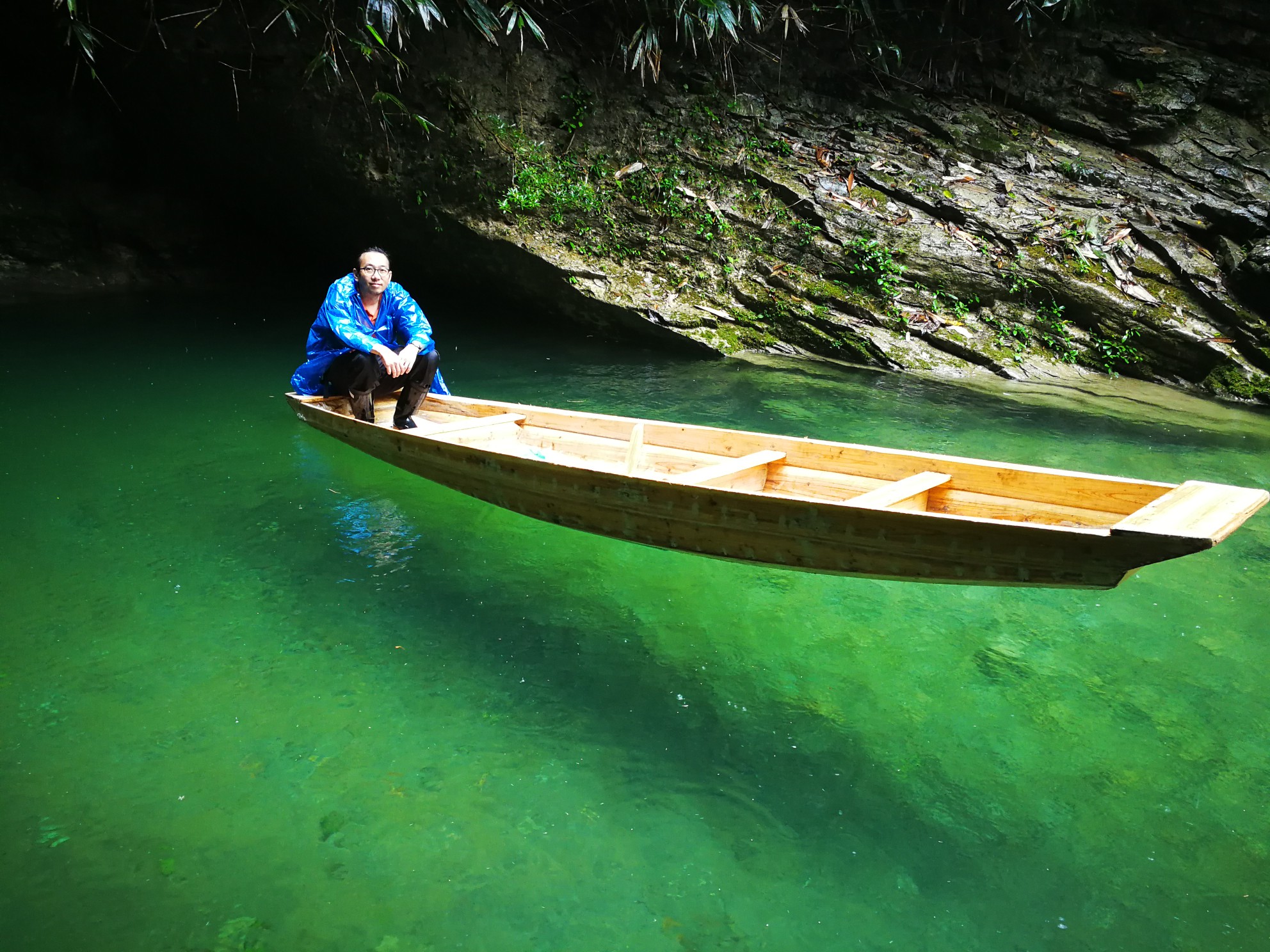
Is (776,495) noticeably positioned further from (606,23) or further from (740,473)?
(606,23)

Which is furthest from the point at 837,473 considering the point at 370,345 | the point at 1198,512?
the point at 370,345

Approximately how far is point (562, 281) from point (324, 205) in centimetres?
305

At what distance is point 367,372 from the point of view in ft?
13.4

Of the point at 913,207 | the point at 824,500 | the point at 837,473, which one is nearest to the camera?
the point at 824,500

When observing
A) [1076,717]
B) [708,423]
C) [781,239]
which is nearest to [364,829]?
[1076,717]

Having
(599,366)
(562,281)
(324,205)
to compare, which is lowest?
(599,366)

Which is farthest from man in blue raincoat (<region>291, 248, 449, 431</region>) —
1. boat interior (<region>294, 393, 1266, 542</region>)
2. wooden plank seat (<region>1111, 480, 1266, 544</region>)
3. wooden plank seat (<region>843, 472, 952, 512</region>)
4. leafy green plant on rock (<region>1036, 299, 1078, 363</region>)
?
leafy green plant on rock (<region>1036, 299, 1078, 363</region>)

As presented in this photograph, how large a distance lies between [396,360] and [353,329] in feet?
0.96

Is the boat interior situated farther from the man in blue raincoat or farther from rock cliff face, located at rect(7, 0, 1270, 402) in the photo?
rock cliff face, located at rect(7, 0, 1270, 402)

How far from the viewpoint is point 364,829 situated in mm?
2125

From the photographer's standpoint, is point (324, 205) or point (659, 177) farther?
point (324, 205)

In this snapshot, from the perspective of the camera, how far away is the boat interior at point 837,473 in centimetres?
215

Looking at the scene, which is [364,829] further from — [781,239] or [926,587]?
[781,239]

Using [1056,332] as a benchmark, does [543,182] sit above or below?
above
